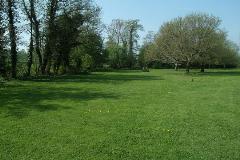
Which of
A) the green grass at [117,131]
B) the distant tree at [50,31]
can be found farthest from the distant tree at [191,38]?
the green grass at [117,131]

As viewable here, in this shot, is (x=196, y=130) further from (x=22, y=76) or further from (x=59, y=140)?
(x=22, y=76)

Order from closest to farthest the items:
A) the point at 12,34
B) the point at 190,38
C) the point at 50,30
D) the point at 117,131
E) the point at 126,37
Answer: the point at 117,131 → the point at 12,34 → the point at 50,30 → the point at 190,38 → the point at 126,37

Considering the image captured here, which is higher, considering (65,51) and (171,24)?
(171,24)

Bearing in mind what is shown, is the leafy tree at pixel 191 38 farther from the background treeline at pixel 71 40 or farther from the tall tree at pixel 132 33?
the tall tree at pixel 132 33

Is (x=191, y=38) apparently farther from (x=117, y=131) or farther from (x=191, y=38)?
(x=117, y=131)

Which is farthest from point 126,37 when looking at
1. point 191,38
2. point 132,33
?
point 191,38

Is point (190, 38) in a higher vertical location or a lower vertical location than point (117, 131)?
higher

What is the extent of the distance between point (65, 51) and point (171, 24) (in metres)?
22.4

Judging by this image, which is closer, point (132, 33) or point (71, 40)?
point (71, 40)

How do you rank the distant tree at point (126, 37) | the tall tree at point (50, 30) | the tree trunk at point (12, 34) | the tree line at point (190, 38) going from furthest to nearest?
the distant tree at point (126, 37) < the tree line at point (190, 38) < the tall tree at point (50, 30) < the tree trunk at point (12, 34)

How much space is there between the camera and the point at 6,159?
9555 millimetres

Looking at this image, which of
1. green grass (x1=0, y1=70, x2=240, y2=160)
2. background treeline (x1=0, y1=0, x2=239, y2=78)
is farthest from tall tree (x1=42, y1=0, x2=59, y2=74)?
green grass (x1=0, y1=70, x2=240, y2=160)

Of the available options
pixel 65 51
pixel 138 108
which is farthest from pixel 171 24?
pixel 138 108

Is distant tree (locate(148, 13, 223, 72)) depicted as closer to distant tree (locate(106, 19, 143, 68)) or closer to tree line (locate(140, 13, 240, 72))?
tree line (locate(140, 13, 240, 72))
